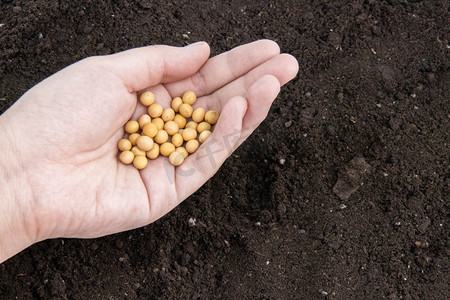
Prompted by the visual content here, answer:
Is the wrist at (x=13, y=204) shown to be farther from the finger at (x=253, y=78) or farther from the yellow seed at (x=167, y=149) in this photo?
the finger at (x=253, y=78)

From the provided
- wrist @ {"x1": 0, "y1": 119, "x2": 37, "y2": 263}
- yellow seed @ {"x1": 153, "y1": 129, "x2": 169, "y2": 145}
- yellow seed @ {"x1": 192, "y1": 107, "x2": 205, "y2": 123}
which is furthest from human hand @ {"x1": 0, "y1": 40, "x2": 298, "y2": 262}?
yellow seed @ {"x1": 192, "y1": 107, "x2": 205, "y2": 123}

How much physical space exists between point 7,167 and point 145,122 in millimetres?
783

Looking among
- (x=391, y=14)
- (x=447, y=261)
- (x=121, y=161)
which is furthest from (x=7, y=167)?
(x=391, y=14)

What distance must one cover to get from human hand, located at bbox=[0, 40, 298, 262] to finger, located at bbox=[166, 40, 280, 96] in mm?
12

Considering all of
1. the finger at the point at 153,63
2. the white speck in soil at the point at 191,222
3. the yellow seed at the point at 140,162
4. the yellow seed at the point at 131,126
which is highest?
the finger at the point at 153,63

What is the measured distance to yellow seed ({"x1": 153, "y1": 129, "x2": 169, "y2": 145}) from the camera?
9.52 feet

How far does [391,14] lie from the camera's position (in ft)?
12.2

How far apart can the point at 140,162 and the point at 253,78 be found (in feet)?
2.61

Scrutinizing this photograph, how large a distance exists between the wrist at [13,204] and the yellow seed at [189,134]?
887 mm

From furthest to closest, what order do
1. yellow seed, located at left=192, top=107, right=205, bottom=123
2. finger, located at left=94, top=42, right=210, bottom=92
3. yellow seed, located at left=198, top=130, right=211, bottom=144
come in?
yellow seed, located at left=192, top=107, right=205, bottom=123 < yellow seed, located at left=198, top=130, right=211, bottom=144 < finger, located at left=94, top=42, right=210, bottom=92

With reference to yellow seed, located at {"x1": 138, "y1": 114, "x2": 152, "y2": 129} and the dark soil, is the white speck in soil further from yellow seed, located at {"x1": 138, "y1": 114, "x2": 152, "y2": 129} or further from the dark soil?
yellow seed, located at {"x1": 138, "y1": 114, "x2": 152, "y2": 129}

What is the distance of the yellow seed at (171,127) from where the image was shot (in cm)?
295

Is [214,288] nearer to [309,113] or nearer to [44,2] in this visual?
[309,113]

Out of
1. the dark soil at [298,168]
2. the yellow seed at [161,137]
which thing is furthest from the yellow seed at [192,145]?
the dark soil at [298,168]
